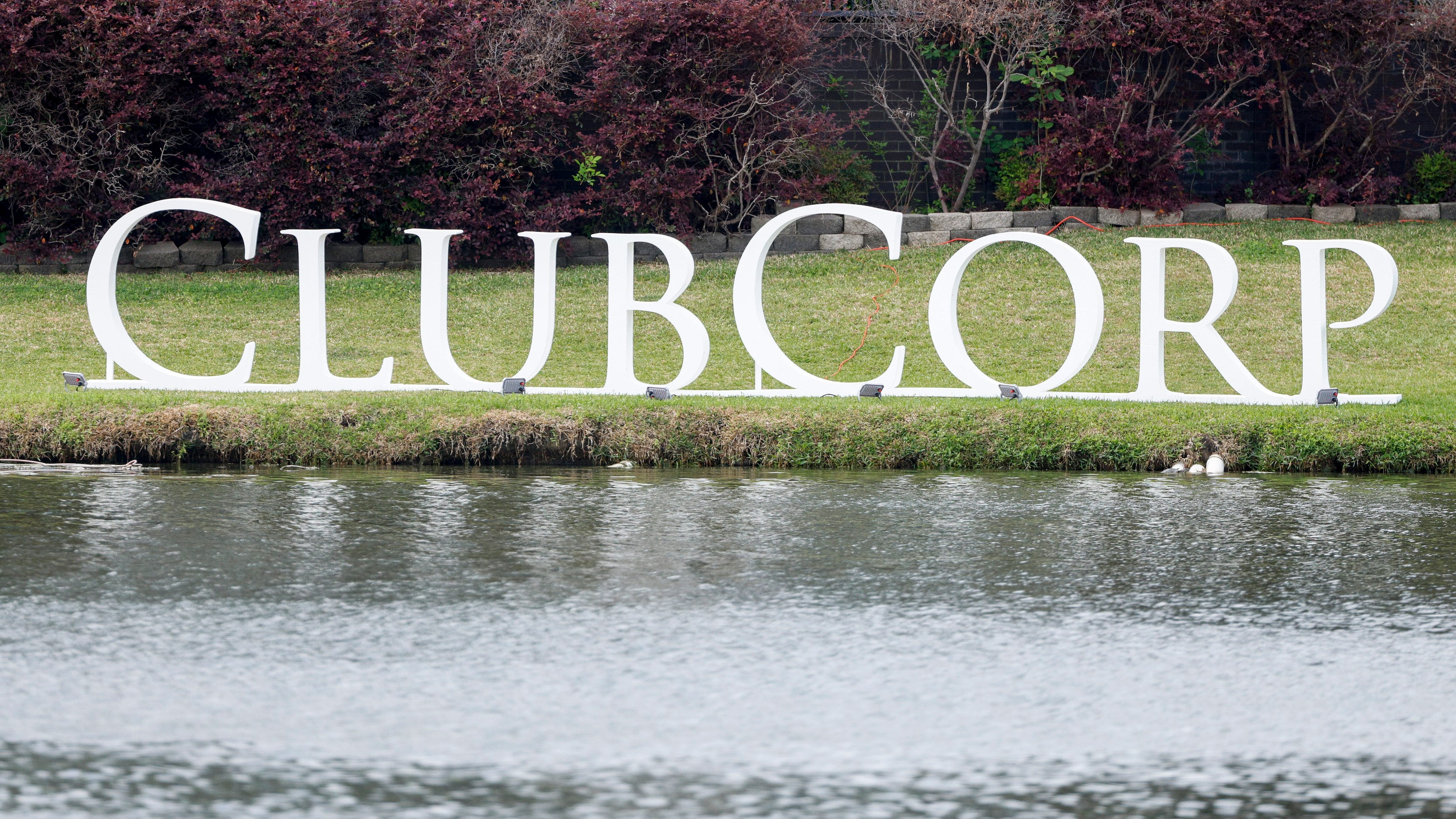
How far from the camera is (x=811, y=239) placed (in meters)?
16.8

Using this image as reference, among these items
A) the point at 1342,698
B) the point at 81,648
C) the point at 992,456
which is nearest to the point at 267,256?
the point at 992,456

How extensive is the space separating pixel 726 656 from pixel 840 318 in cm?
941

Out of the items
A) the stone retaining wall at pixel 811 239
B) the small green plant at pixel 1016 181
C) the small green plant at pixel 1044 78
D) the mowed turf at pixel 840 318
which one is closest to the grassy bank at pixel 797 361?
the mowed turf at pixel 840 318

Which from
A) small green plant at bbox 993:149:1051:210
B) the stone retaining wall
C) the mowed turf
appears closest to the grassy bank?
the mowed turf

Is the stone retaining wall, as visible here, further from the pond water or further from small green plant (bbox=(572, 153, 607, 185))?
the pond water

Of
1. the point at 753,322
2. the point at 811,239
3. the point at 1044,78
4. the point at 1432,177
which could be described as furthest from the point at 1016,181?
the point at 753,322

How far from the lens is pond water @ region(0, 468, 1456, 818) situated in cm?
380

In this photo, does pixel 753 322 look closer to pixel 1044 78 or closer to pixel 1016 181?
pixel 1016 181

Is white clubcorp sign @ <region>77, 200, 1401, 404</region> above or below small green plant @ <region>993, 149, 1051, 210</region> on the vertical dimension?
below

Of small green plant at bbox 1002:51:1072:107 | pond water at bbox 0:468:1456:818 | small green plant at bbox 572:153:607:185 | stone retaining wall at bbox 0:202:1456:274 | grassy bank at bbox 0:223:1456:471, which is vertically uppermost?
small green plant at bbox 1002:51:1072:107

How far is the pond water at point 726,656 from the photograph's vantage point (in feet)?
12.5

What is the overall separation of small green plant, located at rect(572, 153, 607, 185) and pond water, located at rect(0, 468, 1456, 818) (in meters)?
8.71

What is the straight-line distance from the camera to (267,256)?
52.5 ft

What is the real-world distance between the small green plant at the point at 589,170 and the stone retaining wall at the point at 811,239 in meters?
0.66
